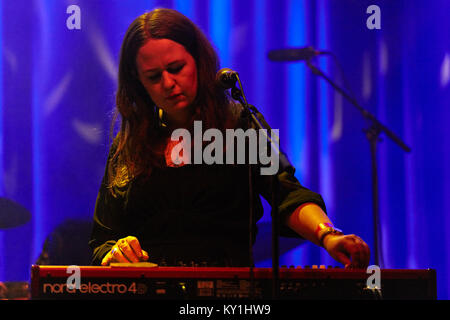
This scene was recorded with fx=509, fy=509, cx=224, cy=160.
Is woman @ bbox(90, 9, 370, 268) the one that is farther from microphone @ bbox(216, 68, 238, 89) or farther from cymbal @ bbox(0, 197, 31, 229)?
cymbal @ bbox(0, 197, 31, 229)

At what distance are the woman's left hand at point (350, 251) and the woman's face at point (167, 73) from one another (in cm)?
77

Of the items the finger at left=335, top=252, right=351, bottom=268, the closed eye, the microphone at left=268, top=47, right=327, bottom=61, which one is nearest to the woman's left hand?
the finger at left=335, top=252, right=351, bottom=268

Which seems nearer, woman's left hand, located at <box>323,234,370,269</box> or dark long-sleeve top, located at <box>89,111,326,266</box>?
woman's left hand, located at <box>323,234,370,269</box>

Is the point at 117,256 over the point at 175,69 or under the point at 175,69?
under

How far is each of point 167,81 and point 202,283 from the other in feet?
2.77

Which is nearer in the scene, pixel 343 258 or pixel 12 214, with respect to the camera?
pixel 343 258

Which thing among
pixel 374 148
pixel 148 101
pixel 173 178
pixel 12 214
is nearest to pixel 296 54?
pixel 374 148

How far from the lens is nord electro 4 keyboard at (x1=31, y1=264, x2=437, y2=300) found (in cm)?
118

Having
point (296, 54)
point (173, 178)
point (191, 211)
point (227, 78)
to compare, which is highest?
point (296, 54)

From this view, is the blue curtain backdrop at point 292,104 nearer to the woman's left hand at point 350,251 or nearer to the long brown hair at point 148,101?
the long brown hair at point 148,101

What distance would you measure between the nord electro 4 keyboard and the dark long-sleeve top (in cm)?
48

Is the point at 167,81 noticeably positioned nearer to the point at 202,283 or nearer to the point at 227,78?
the point at 227,78

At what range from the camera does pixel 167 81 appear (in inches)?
70.8
